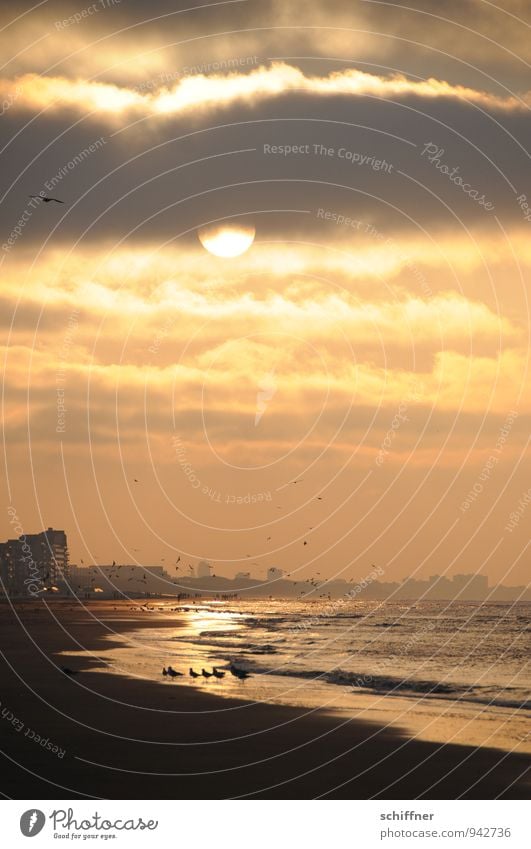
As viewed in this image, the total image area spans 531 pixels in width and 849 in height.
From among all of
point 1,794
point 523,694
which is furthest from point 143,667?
point 1,794

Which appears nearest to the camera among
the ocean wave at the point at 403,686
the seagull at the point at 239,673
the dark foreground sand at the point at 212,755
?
the dark foreground sand at the point at 212,755

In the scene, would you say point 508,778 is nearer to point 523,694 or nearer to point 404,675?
point 523,694

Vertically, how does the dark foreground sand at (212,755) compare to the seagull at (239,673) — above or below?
below

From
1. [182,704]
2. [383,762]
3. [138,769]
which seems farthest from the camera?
[182,704]

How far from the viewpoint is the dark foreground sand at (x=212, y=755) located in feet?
94.3

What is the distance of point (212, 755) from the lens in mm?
33062

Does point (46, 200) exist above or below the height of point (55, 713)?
above

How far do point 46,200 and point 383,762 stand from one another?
22.4m

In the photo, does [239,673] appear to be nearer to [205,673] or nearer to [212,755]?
[205,673]

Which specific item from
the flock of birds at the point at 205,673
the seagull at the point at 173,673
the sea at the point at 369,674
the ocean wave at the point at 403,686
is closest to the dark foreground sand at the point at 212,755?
the sea at the point at 369,674

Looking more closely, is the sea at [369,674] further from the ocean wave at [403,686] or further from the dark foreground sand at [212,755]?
the dark foreground sand at [212,755]

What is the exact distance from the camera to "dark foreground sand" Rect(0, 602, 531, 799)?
2873 centimetres

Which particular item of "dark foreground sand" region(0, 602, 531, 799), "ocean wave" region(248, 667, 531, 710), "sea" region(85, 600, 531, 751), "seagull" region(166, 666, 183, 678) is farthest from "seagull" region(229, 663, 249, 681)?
"dark foreground sand" region(0, 602, 531, 799)

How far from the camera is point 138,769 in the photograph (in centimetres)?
3039
